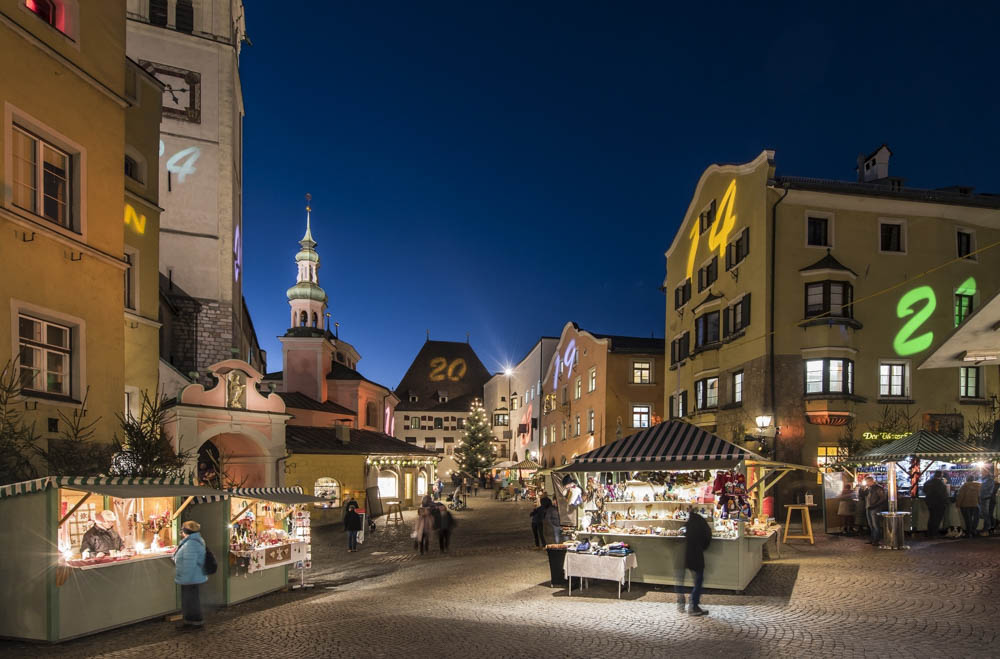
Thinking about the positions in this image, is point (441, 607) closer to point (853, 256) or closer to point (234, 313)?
point (853, 256)

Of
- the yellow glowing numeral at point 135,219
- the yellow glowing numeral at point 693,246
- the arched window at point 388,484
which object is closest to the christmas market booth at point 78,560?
the yellow glowing numeral at point 135,219

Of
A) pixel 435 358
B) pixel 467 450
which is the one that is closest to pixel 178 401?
pixel 467 450

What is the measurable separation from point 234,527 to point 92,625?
348 centimetres

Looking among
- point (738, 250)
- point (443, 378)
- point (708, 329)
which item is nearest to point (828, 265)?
point (738, 250)

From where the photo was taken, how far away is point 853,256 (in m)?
29.2

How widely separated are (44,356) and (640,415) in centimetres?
3610

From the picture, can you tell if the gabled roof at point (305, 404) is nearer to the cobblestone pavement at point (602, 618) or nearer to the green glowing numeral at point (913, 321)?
the cobblestone pavement at point (602, 618)

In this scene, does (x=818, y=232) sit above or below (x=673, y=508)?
above

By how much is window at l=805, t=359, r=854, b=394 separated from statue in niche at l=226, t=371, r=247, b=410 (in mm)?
21598

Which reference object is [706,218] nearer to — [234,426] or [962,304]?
[962,304]

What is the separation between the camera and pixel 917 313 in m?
29.4

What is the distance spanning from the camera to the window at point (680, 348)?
122ft

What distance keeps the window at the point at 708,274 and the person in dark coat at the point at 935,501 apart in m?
15.0

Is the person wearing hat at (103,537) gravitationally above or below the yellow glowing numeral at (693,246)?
below
